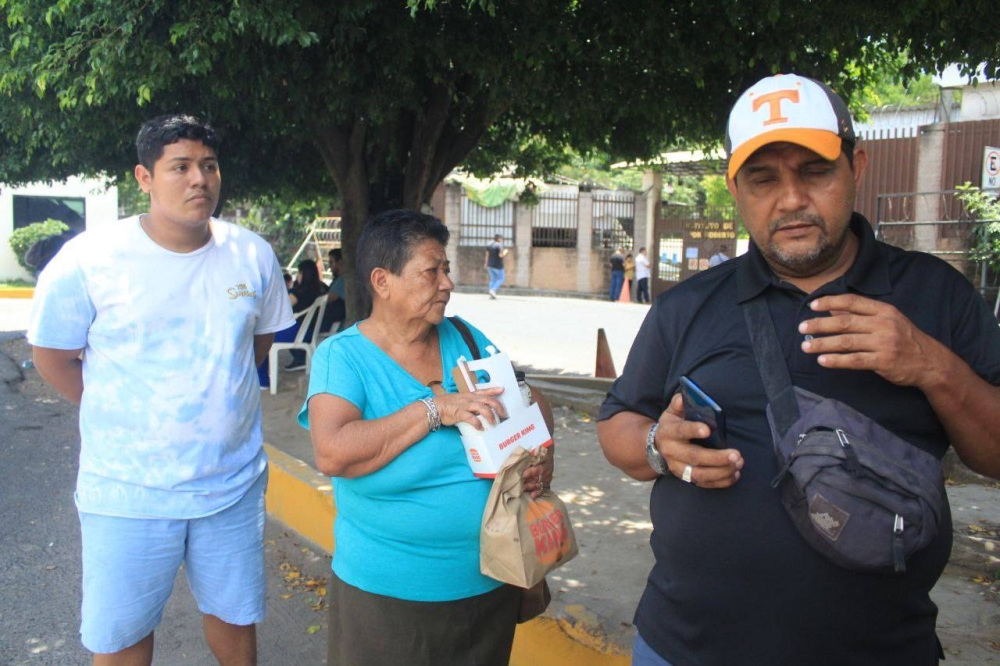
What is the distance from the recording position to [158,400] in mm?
2775

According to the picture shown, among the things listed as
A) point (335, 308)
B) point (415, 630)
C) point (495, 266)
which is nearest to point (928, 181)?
point (335, 308)

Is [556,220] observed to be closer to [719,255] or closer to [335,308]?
[719,255]

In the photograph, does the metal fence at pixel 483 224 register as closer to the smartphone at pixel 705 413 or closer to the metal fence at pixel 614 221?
the metal fence at pixel 614 221

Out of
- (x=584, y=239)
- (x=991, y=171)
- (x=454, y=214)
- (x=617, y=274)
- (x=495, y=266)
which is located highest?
(x=454, y=214)

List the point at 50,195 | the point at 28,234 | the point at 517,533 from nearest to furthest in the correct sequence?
1. the point at 517,533
2. the point at 28,234
3. the point at 50,195

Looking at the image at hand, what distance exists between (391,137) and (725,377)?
23.2ft

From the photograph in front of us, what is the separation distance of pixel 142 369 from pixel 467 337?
102cm

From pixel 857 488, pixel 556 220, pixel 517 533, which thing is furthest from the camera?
pixel 556 220

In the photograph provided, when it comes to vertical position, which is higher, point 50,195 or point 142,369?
point 50,195

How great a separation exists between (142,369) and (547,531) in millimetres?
1362

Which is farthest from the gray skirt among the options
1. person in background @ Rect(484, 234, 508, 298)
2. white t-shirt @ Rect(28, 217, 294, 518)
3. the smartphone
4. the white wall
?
the white wall

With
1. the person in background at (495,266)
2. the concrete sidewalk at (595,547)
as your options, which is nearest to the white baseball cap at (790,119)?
the concrete sidewalk at (595,547)

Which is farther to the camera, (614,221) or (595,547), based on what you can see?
(614,221)

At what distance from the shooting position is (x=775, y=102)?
5.98ft
